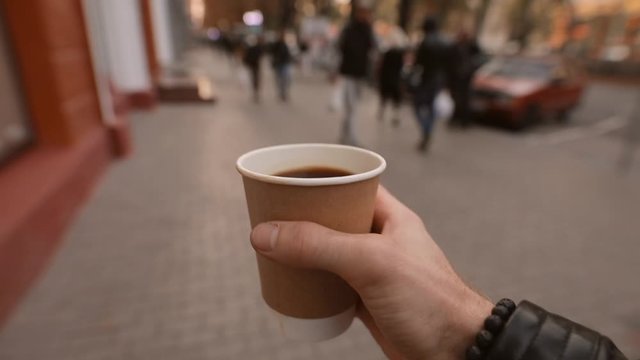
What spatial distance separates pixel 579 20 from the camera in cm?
2748

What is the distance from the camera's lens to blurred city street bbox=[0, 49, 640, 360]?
7.68 ft

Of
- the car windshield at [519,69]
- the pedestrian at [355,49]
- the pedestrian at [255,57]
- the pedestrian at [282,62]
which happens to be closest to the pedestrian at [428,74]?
the pedestrian at [355,49]

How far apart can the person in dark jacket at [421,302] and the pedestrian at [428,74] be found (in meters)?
5.72

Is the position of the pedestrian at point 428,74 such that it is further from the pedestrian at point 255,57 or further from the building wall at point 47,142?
the pedestrian at point 255,57

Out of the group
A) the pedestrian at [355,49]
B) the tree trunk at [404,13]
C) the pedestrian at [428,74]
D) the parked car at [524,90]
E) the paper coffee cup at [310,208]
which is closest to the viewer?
the paper coffee cup at [310,208]

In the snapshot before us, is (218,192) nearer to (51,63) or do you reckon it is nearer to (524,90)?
(51,63)

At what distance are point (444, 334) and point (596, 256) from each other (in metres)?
3.24

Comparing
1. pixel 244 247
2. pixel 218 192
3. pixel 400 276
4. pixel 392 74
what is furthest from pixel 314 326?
pixel 392 74

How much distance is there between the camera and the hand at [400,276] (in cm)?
85

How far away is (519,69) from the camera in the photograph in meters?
9.13

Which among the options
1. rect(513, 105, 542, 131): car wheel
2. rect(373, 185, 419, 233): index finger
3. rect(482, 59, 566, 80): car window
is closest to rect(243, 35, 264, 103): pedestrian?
rect(482, 59, 566, 80): car window

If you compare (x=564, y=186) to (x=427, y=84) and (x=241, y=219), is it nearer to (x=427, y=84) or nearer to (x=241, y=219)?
(x=427, y=84)

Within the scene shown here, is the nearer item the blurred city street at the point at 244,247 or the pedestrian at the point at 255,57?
the blurred city street at the point at 244,247

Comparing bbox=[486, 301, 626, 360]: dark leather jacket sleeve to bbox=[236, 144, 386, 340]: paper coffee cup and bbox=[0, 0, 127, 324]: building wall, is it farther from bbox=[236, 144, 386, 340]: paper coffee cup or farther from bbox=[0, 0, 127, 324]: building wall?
bbox=[0, 0, 127, 324]: building wall
